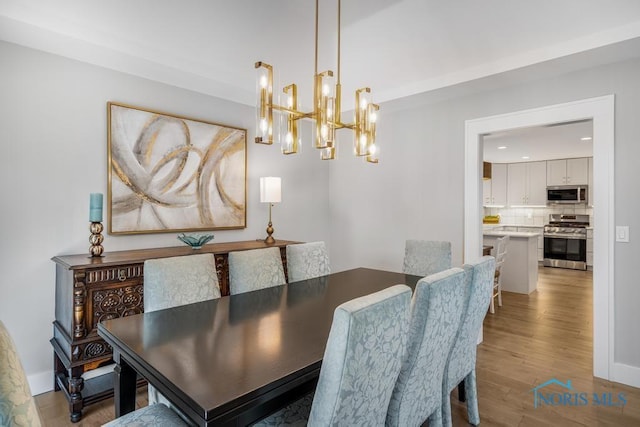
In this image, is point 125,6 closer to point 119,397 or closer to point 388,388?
point 119,397

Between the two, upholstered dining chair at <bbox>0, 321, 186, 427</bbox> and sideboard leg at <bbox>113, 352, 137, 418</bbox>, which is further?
sideboard leg at <bbox>113, 352, 137, 418</bbox>

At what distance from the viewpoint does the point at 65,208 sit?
102 inches

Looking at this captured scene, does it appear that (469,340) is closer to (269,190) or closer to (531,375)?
(531,375)

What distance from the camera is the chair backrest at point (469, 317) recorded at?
1837 millimetres

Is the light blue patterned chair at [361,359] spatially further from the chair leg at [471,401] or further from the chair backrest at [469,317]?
the chair leg at [471,401]

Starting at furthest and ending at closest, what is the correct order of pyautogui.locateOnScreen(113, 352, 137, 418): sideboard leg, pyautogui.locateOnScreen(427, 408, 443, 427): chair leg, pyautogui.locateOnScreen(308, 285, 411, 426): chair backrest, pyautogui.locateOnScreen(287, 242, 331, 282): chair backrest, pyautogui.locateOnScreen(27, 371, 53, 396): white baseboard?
pyautogui.locateOnScreen(287, 242, 331, 282): chair backrest, pyautogui.locateOnScreen(27, 371, 53, 396): white baseboard, pyautogui.locateOnScreen(427, 408, 443, 427): chair leg, pyautogui.locateOnScreen(113, 352, 137, 418): sideboard leg, pyautogui.locateOnScreen(308, 285, 411, 426): chair backrest

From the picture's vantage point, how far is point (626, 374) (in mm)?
2580

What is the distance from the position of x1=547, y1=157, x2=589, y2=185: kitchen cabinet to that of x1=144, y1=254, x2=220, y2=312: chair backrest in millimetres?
8430

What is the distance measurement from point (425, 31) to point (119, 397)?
3.18 m

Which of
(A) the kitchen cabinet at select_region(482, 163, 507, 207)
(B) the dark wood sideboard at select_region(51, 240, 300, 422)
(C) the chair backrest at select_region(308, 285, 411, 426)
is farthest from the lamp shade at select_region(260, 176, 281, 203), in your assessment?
(A) the kitchen cabinet at select_region(482, 163, 507, 207)

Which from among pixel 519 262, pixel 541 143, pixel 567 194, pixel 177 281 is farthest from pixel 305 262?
pixel 567 194

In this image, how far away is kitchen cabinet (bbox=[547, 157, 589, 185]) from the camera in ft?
24.8

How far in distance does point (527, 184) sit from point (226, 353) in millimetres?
8905

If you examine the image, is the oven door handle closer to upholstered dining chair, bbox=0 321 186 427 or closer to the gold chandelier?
the gold chandelier
